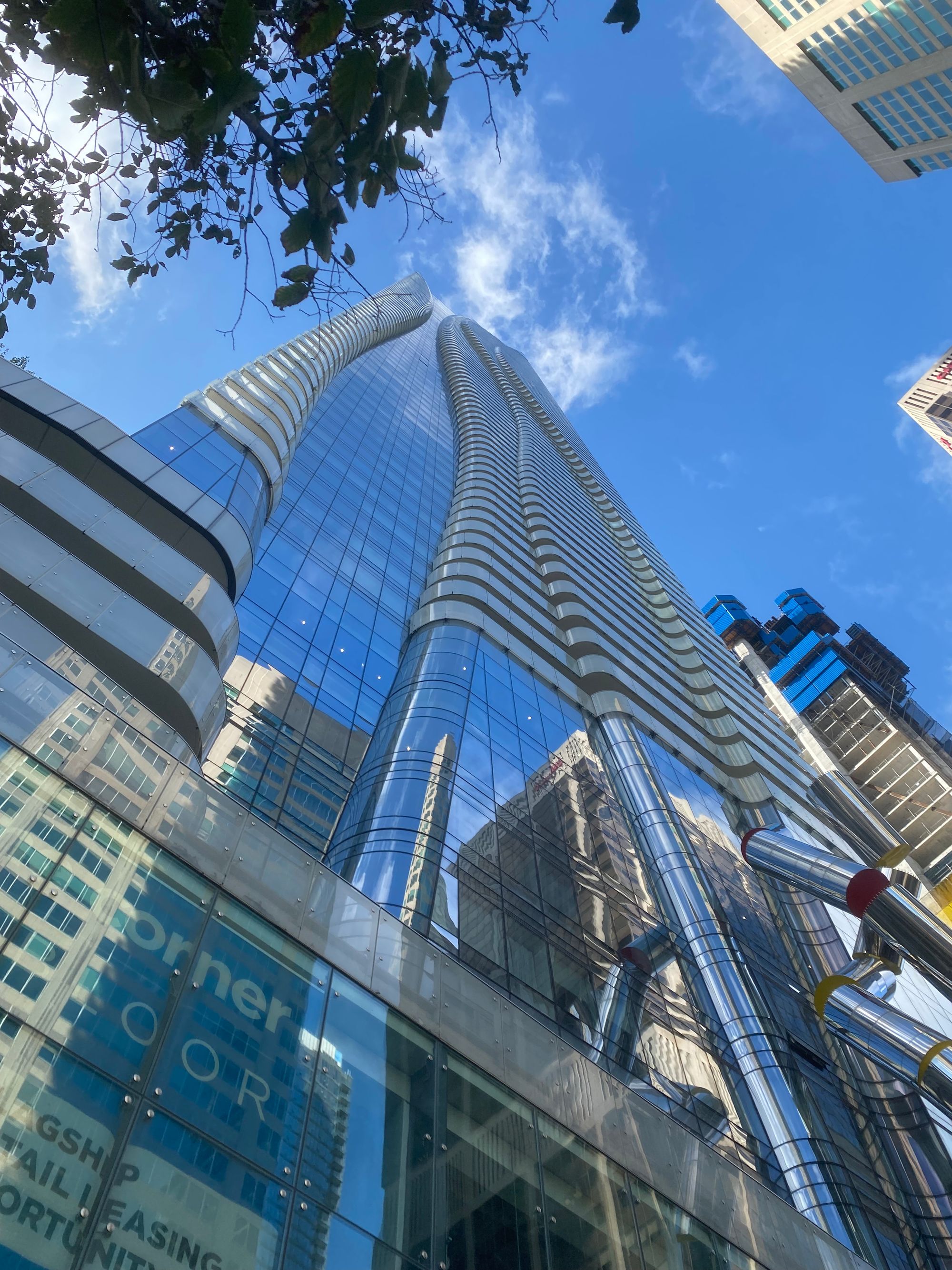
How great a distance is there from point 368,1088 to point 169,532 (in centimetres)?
1040

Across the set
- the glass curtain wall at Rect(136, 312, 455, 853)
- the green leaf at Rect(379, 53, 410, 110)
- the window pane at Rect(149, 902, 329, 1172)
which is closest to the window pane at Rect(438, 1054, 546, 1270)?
the window pane at Rect(149, 902, 329, 1172)

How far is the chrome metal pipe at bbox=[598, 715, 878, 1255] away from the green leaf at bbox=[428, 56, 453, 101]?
14.0 metres

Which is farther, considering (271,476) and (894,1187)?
(271,476)

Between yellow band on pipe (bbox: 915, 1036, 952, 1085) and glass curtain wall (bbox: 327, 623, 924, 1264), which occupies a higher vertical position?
glass curtain wall (bbox: 327, 623, 924, 1264)

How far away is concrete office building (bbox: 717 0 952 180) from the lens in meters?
49.3

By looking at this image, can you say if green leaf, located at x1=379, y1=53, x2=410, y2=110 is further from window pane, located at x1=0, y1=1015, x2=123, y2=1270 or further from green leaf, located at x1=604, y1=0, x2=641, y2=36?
window pane, located at x1=0, y1=1015, x2=123, y2=1270

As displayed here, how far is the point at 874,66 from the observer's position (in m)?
52.7

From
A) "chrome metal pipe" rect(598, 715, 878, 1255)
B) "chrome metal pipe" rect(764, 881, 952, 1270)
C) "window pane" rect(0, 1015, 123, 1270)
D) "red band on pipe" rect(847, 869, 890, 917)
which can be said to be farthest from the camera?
"red band on pipe" rect(847, 869, 890, 917)

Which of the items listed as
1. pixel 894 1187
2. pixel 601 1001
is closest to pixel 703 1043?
pixel 601 1001

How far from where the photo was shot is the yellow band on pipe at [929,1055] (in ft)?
45.2

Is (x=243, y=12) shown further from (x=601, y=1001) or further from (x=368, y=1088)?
(x=601, y=1001)

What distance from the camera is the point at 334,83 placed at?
4.04m

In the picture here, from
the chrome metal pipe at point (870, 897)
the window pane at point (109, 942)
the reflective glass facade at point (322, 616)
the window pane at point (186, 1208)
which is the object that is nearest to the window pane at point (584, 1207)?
the window pane at point (186, 1208)

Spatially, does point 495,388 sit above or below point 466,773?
above
